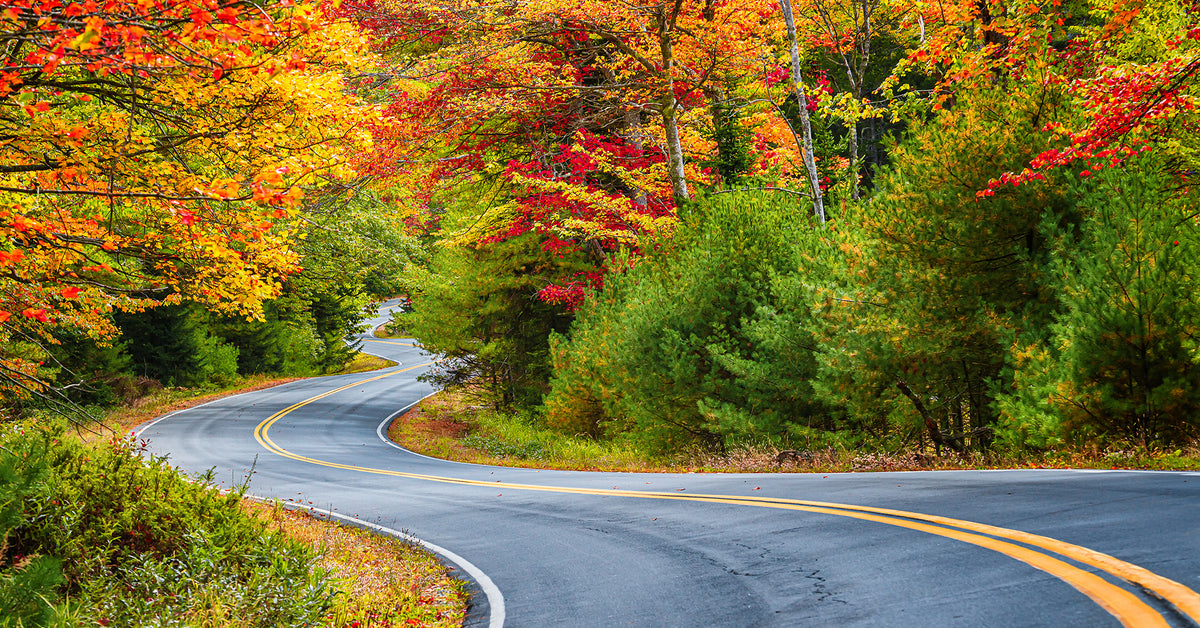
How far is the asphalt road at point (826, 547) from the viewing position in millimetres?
4715

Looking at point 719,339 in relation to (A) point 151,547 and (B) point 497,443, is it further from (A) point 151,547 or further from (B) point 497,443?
(A) point 151,547

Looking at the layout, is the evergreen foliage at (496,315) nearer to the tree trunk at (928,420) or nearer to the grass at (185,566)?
the tree trunk at (928,420)

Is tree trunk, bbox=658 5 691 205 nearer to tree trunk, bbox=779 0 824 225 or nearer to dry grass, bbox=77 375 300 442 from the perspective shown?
tree trunk, bbox=779 0 824 225

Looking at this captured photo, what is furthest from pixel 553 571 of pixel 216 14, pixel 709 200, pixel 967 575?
pixel 709 200

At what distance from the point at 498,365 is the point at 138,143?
18495 mm

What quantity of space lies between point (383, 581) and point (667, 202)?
16.6 metres

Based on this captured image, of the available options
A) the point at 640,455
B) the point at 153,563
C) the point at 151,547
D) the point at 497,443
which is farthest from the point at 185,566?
the point at 497,443

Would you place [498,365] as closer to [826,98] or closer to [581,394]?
[581,394]

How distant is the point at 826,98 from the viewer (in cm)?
1307

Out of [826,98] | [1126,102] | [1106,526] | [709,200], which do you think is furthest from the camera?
[709,200]

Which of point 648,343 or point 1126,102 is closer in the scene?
point 1126,102

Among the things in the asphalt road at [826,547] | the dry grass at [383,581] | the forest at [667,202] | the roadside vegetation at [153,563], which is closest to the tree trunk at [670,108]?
the forest at [667,202]

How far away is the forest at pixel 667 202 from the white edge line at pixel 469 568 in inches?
137

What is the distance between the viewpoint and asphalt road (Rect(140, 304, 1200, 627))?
15.5ft
